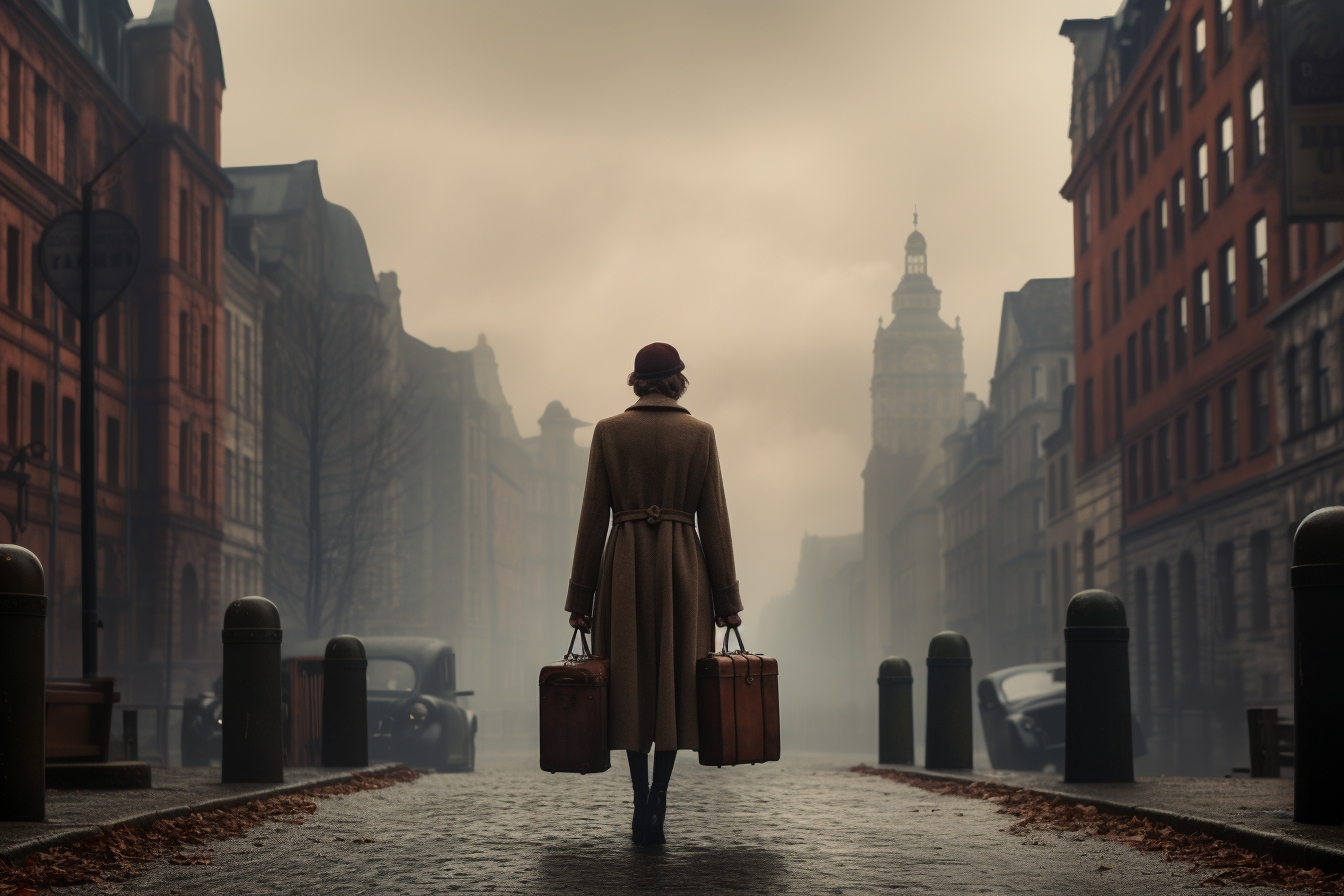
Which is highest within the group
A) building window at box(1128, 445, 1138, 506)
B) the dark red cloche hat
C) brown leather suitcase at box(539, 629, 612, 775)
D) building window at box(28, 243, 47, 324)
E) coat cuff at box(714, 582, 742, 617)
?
building window at box(28, 243, 47, 324)

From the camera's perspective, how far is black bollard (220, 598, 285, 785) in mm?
11625

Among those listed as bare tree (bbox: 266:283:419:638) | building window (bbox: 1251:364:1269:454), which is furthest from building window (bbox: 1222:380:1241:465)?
bare tree (bbox: 266:283:419:638)

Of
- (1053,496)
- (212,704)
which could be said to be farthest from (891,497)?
(212,704)

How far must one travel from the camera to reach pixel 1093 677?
1137 cm

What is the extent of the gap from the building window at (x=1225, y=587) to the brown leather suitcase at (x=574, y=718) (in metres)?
30.7

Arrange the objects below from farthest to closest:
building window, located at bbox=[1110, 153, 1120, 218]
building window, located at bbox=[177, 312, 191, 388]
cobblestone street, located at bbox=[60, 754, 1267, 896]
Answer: building window, located at bbox=[1110, 153, 1120, 218], building window, located at bbox=[177, 312, 191, 388], cobblestone street, located at bbox=[60, 754, 1267, 896]

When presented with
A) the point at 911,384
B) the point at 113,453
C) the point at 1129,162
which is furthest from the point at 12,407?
the point at 911,384

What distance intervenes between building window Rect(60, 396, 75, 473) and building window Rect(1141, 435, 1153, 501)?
26095 mm

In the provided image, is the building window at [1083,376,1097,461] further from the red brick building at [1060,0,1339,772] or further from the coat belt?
the coat belt

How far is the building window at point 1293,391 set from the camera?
31609 millimetres

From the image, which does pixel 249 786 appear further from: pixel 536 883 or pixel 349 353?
pixel 349 353

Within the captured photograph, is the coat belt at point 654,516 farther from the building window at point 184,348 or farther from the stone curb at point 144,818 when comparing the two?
the building window at point 184,348

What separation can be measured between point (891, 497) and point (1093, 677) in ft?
486

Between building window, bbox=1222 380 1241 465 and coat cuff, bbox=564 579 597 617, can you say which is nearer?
coat cuff, bbox=564 579 597 617
